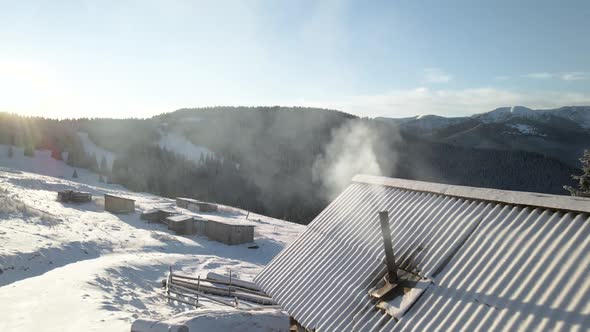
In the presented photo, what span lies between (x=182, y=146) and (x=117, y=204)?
9218 cm

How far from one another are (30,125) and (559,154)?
228 m

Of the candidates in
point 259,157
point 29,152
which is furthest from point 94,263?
point 259,157

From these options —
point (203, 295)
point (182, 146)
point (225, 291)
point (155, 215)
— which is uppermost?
point (182, 146)

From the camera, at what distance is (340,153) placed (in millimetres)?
113312

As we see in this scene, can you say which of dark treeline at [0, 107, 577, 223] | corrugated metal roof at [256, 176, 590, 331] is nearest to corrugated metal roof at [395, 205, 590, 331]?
corrugated metal roof at [256, 176, 590, 331]

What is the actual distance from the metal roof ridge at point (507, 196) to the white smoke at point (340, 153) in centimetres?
4872

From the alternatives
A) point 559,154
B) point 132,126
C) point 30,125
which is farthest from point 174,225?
point 559,154

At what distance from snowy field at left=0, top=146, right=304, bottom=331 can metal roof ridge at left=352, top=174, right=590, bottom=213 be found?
4.38 m

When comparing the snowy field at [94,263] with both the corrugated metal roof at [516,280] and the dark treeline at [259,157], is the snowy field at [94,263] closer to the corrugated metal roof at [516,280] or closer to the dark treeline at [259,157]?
the corrugated metal roof at [516,280]

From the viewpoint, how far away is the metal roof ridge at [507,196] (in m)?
5.75

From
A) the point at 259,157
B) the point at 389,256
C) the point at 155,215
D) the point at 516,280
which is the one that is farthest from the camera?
the point at 259,157

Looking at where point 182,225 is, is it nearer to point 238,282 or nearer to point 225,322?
point 238,282

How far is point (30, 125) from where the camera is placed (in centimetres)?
8719

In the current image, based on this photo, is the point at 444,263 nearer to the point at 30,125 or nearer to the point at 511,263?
the point at 511,263
